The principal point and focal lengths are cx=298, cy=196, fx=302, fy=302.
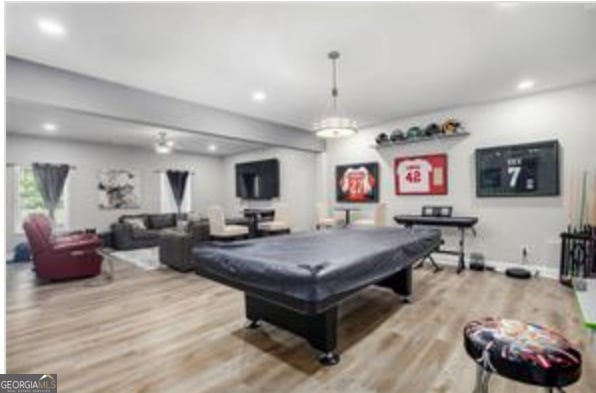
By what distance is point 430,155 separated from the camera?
5484 millimetres

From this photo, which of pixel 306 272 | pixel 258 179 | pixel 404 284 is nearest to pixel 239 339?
pixel 306 272

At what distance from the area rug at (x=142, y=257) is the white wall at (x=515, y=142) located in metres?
4.89

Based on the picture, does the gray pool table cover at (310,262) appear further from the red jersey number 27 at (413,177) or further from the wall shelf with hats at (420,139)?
the wall shelf with hats at (420,139)

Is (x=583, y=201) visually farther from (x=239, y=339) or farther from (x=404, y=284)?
(x=239, y=339)

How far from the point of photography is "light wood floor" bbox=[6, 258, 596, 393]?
212 centimetres

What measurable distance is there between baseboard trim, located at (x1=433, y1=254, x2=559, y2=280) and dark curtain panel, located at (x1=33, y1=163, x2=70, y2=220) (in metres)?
8.24

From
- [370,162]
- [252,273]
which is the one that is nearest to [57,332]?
[252,273]

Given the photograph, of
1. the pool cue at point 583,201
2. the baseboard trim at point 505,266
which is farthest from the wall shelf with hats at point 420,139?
the baseboard trim at point 505,266

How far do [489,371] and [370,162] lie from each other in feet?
16.9

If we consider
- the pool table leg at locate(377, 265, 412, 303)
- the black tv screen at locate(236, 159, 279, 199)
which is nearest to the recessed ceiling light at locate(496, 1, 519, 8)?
the pool table leg at locate(377, 265, 412, 303)

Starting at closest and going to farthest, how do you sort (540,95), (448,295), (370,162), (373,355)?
(373,355), (448,295), (540,95), (370,162)

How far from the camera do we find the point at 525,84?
415 cm

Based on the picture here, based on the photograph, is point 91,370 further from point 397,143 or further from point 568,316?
point 397,143

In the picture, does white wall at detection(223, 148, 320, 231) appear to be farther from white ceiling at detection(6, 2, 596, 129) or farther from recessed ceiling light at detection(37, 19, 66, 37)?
recessed ceiling light at detection(37, 19, 66, 37)
